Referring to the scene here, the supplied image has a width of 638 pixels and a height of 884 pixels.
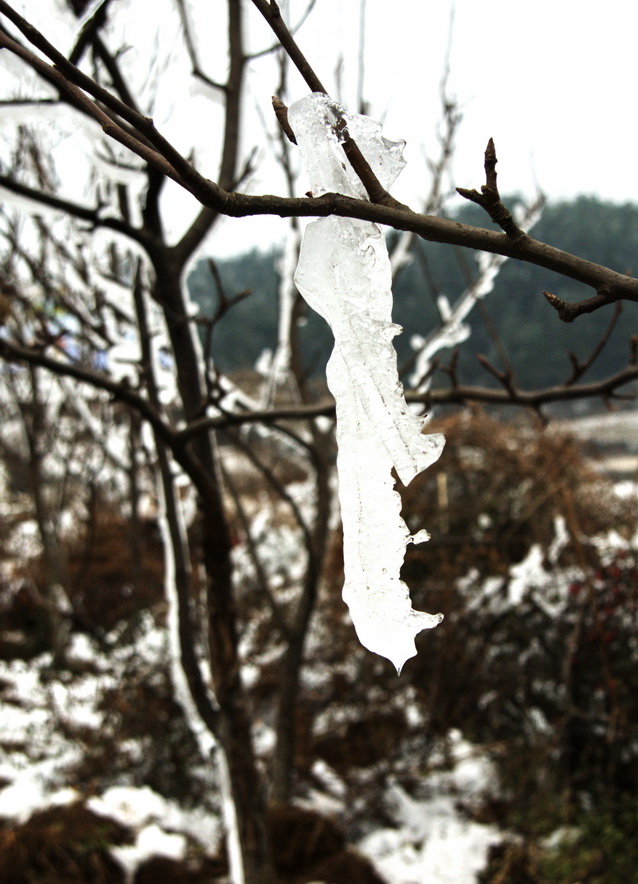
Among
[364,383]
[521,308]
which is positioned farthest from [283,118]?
[521,308]

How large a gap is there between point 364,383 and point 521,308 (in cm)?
1706

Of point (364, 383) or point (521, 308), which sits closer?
point (364, 383)

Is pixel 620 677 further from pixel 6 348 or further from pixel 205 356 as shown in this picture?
pixel 6 348

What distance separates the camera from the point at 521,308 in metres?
16.6

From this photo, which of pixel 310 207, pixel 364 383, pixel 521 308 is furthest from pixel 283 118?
pixel 521 308

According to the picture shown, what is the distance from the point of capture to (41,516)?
17.4ft

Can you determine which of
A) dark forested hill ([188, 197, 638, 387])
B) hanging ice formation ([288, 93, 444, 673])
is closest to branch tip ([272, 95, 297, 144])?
hanging ice formation ([288, 93, 444, 673])

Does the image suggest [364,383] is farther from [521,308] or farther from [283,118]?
[521,308]

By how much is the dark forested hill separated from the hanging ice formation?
13.6 m

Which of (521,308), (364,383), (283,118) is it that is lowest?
(364,383)

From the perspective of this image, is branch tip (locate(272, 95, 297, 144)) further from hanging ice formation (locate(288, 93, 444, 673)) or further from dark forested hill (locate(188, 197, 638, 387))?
dark forested hill (locate(188, 197, 638, 387))

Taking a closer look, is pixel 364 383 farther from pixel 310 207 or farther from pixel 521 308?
pixel 521 308

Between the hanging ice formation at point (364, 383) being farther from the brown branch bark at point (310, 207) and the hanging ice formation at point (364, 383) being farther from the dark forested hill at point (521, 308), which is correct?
the dark forested hill at point (521, 308)

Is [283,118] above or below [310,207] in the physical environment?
above
